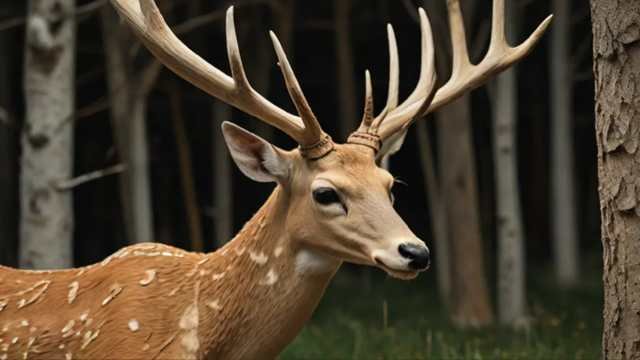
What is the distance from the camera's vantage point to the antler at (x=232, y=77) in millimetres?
4465

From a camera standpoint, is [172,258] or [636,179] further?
[172,258]

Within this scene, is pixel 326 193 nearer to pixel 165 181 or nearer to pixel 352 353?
pixel 352 353

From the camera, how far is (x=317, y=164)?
15.0ft

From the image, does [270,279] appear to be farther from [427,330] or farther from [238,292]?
[427,330]

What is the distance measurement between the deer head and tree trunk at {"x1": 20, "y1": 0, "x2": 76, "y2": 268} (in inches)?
105

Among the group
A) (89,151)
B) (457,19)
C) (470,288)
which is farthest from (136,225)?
(457,19)

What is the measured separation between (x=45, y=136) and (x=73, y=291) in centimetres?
289

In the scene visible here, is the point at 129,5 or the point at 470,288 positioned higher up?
the point at 129,5

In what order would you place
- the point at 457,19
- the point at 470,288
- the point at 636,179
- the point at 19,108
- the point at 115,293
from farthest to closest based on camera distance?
the point at 19,108, the point at 470,288, the point at 457,19, the point at 115,293, the point at 636,179

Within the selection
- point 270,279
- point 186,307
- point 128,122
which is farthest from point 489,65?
point 128,122

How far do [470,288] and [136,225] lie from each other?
8.27 feet

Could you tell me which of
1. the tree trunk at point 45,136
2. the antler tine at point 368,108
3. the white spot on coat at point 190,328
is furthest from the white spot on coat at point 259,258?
the tree trunk at point 45,136

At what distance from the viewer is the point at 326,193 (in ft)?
14.7

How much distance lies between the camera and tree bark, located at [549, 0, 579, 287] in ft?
36.7
